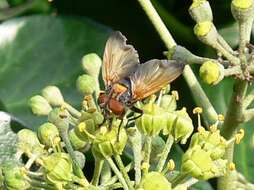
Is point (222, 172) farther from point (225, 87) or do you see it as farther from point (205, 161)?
point (225, 87)

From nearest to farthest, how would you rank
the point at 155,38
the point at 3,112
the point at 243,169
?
the point at 3,112, the point at 243,169, the point at 155,38

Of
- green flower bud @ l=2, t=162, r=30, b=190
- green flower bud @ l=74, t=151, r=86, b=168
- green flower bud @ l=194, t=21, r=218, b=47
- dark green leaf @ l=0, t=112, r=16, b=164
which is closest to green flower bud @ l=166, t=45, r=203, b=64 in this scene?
green flower bud @ l=194, t=21, r=218, b=47

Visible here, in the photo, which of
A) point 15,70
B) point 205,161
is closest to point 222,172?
point 205,161

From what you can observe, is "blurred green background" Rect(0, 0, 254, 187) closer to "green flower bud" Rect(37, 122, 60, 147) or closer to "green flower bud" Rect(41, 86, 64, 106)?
"green flower bud" Rect(41, 86, 64, 106)

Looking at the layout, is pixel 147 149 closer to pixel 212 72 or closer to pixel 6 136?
pixel 212 72

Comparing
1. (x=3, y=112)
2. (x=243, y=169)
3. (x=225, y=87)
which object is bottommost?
(x=243, y=169)

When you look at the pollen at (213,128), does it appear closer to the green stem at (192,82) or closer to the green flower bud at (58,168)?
the green stem at (192,82)

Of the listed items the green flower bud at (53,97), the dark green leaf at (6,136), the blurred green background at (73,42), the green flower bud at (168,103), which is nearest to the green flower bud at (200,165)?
the green flower bud at (168,103)
